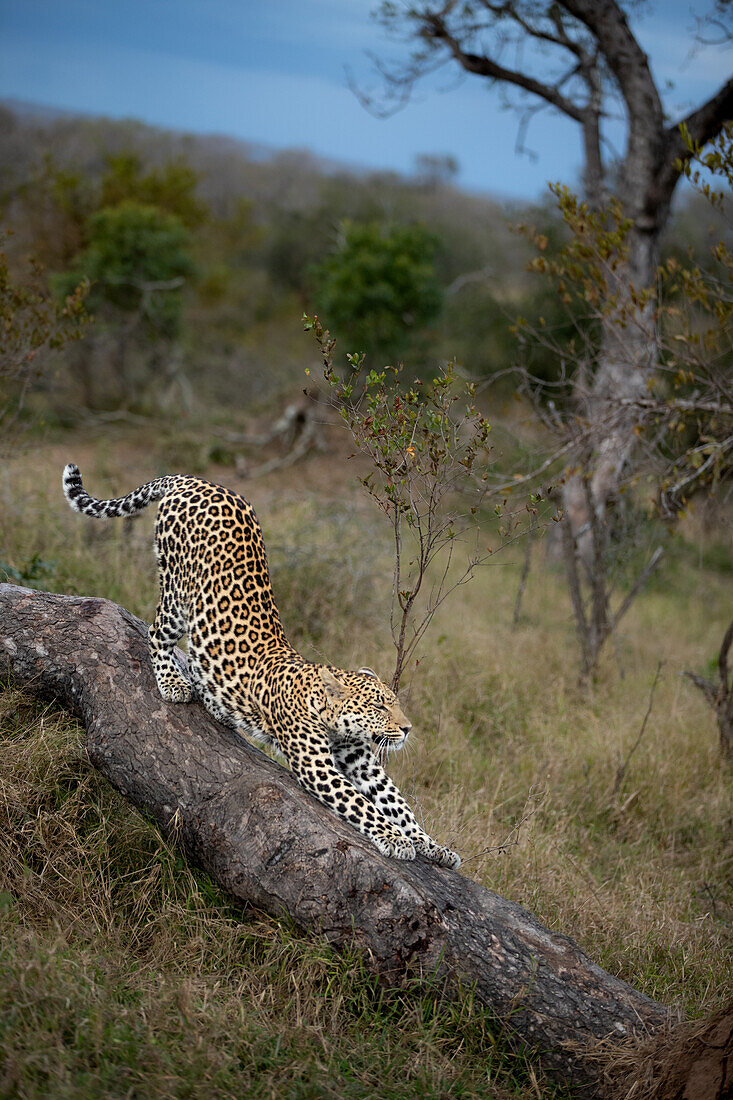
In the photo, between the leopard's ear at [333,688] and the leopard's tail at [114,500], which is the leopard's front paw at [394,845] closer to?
the leopard's ear at [333,688]

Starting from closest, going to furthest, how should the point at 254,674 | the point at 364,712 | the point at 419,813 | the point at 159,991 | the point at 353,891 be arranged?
the point at 159,991, the point at 353,891, the point at 364,712, the point at 254,674, the point at 419,813

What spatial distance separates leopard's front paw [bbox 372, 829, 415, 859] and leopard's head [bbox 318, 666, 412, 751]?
0.43 meters

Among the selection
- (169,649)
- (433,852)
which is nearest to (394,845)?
(433,852)

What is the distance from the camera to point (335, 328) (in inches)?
770

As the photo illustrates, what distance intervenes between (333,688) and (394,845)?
80cm

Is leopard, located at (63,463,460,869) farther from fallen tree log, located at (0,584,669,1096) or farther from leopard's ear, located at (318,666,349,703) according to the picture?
fallen tree log, located at (0,584,669,1096)

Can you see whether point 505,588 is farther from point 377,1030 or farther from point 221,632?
point 377,1030

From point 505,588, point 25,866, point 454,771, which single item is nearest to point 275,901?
point 25,866

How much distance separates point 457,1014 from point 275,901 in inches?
37.4

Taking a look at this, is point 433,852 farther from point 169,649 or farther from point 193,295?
point 193,295

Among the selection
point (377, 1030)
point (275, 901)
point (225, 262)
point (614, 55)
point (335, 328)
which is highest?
point (614, 55)

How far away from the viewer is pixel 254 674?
180 inches

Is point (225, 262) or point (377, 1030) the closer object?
point (377, 1030)

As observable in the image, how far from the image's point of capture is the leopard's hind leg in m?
4.76
